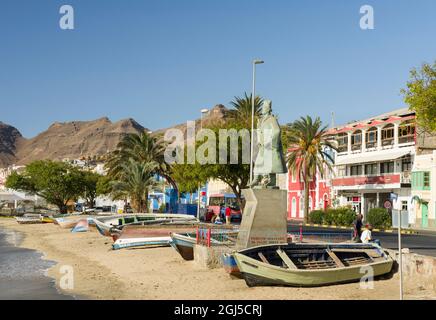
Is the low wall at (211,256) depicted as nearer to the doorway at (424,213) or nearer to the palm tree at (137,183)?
the palm tree at (137,183)

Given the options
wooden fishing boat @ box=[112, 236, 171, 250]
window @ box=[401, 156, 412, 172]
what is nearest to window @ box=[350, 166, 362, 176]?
window @ box=[401, 156, 412, 172]

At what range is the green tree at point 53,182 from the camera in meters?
83.9

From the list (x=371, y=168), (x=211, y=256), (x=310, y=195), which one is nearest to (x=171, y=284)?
(x=211, y=256)

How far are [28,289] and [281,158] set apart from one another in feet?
31.2

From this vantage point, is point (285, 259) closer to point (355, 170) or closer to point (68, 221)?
point (68, 221)

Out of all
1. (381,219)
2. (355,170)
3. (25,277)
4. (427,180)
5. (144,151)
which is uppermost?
(144,151)

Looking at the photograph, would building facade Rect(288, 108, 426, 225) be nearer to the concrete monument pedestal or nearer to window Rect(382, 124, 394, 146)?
window Rect(382, 124, 394, 146)

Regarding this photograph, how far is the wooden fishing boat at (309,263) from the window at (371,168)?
143 feet

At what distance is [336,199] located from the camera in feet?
222

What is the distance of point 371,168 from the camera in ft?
205

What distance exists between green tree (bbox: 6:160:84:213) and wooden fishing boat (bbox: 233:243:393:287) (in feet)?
230

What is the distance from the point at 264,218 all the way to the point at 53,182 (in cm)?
6936

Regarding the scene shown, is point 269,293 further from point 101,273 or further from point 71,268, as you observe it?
point 71,268
